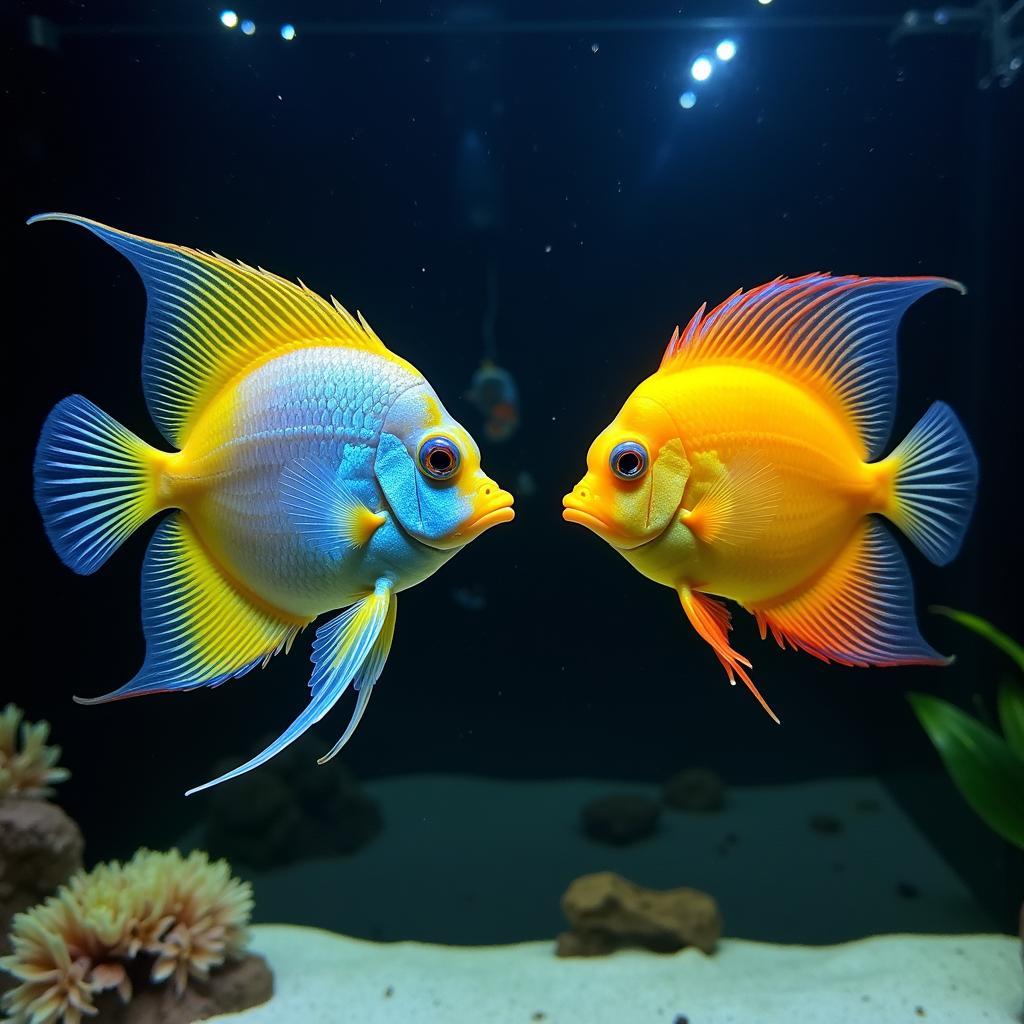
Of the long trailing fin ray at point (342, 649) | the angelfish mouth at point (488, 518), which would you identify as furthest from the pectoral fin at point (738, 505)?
the long trailing fin ray at point (342, 649)

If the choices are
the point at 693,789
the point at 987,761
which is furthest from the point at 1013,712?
the point at 693,789

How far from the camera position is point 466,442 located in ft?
4.36

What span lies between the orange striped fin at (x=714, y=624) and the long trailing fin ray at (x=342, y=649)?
0.55 m

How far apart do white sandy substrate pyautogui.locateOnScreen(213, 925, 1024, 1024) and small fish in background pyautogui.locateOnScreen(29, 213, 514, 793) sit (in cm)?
187

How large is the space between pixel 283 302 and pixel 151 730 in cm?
243

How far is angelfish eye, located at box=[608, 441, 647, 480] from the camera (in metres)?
1.36

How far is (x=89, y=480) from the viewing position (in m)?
1.48

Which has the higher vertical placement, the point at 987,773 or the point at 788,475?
the point at 788,475

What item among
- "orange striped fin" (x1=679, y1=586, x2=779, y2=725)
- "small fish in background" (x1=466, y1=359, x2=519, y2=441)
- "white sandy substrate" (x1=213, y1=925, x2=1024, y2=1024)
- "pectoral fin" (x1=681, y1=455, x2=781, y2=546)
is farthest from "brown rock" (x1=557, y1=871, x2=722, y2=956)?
"pectoral fin" (x1=681, y1=455, x2=781, y2=546)

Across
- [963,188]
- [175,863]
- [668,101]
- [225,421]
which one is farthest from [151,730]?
[963,188]

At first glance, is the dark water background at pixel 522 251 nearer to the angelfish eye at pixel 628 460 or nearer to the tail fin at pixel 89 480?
the tail fin at pixel 89 480

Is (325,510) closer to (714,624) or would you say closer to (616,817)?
(714,624)

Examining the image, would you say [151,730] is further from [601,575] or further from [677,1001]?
[677,1001]

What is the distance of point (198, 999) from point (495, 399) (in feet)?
7.59
